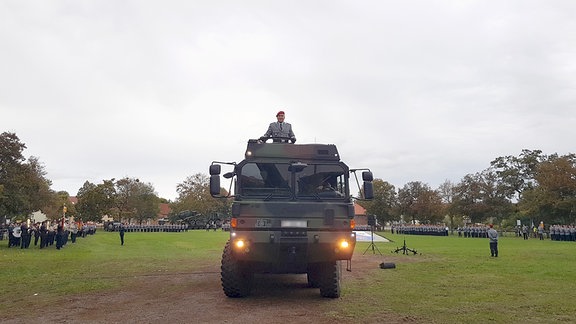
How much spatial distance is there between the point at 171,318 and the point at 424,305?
16.5 ft

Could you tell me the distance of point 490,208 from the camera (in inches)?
2409

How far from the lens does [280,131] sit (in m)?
11.8

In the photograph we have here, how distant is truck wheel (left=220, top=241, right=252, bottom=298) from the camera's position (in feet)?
31.1

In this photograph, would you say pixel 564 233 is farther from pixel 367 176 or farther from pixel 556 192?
pixel 367 176

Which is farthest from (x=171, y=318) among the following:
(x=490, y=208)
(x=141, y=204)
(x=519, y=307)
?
(x=141, y=204)

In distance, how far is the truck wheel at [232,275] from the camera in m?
9.49

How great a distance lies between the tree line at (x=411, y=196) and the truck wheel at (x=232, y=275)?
18.4 m

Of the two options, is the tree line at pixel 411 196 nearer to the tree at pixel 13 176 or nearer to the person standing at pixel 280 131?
the tree at pixel 13 176

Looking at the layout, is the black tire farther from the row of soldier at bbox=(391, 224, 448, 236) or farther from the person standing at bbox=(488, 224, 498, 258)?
the row of soldier at bbox=(391, 224, 448, 236)

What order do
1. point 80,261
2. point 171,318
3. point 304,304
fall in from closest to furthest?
1. point 171,318
2. point 304,304
3. point 80,261

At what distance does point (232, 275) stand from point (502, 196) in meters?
61.6

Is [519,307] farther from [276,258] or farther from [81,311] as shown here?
[81,311]

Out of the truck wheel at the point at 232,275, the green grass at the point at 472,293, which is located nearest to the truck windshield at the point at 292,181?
the truck wheel at the point at 232,275

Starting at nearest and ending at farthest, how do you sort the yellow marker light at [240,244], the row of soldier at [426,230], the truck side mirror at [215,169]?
the yellow marker light at [240,244], the truck side mirror at [215,169], the row of soldier at [426,230]
